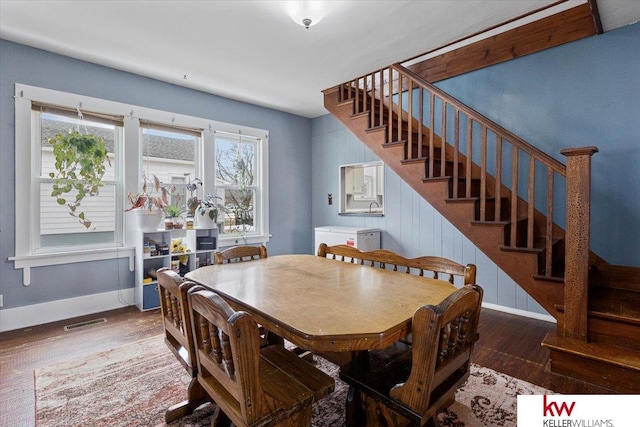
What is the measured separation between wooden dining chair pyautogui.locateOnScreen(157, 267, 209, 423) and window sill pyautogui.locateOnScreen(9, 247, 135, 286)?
2.38 m

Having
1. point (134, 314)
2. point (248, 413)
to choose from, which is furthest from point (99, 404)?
point (134, 314)

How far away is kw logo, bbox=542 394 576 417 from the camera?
4.61 ft

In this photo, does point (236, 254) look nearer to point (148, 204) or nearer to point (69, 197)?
point (148, 204)

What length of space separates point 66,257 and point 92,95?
175cm

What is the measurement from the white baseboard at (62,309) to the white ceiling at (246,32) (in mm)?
2555

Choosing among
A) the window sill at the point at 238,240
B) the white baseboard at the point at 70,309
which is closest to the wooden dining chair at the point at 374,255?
the white baseboard at the point at 70,309

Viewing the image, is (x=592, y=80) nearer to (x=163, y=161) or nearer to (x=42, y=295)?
(x=163, y=161)

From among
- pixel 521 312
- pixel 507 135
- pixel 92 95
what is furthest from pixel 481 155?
pixel 92 95

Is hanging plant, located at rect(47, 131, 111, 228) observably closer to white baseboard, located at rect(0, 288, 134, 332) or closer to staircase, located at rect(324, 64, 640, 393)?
white baseboard, located at rect(0, 288, 134, 332)

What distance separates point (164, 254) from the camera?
364 cm

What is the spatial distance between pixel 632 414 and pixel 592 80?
2700 millimetres

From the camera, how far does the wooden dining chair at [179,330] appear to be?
1332 millimetres

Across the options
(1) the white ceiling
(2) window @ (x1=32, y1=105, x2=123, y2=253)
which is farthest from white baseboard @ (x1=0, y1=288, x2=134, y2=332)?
(1) the white ceiling

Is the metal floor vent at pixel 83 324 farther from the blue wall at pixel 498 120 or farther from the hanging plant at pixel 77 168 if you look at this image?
the hanging plant at pixel 77 168
